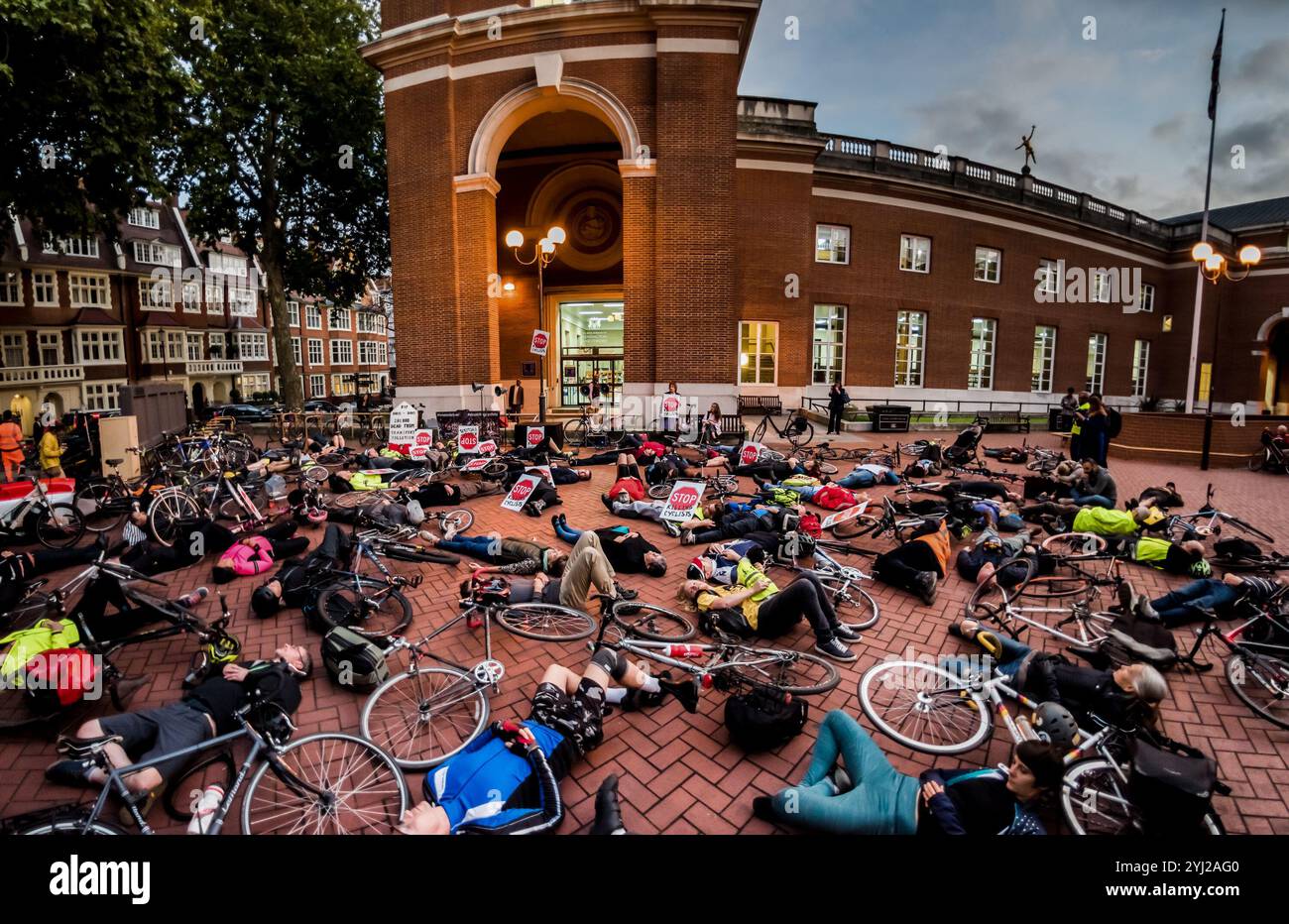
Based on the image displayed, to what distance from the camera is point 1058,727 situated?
3316 mm

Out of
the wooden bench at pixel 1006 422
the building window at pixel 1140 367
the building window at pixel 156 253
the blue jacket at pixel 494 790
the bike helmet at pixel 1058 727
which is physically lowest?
the blue jacket at pixel 494 790

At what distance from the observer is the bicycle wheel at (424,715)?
3.76 meters

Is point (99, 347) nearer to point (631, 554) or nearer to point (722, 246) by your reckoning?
point (722, 246)

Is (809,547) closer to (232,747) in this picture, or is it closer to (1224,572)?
(1224,572)

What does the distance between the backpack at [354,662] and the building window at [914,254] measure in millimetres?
29198

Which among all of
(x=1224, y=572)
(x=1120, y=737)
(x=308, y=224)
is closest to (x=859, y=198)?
(x=1224, y=572)

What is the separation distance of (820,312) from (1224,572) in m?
21.3

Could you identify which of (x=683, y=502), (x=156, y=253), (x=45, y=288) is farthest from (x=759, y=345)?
(x=156, y=253)

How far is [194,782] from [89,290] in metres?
47.6

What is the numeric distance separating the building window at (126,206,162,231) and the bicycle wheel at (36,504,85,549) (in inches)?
1612

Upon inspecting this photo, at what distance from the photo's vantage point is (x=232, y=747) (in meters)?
3.83

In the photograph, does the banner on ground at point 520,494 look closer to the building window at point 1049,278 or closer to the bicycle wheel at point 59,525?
the bicycle wheel at point 59,525

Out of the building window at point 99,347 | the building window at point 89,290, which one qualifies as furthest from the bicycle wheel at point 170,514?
the building window at point 89,290
